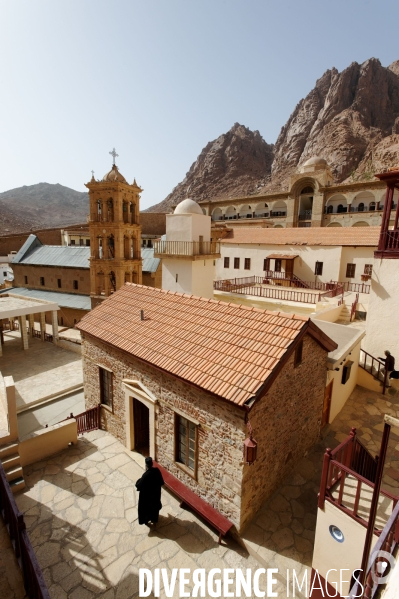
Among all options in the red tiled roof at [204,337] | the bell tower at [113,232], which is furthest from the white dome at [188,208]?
the red tiled roof at [204,337]

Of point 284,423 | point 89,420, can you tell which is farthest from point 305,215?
point 89,420

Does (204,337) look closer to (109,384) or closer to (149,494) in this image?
(149,494)

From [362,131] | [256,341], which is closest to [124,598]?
[256,341]

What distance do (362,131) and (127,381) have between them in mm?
74928

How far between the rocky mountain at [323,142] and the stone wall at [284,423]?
53650 millimetres

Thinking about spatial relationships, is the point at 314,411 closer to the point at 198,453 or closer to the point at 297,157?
the point at 198,453

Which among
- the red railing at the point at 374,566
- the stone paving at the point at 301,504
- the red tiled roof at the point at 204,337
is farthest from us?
the red tiled roof at the point at 204,337

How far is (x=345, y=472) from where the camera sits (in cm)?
541

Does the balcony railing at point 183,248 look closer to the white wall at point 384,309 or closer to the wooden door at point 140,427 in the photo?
the white wall at point 384,309

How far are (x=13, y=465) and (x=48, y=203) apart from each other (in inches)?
6338

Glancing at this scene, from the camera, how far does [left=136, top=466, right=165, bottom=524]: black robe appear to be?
263 inches

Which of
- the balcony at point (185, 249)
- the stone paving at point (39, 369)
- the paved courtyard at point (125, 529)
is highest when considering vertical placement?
the balcony at point (185, 249)

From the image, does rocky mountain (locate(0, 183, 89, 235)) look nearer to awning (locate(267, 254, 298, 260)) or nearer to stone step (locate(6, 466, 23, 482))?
awning (locate(267, 254, 298, 260))

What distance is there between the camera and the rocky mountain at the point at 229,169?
84.8 m
